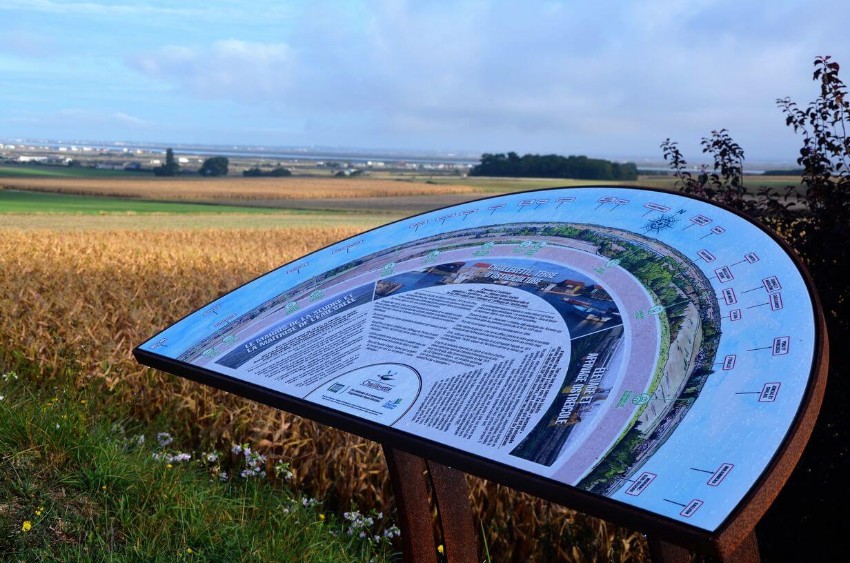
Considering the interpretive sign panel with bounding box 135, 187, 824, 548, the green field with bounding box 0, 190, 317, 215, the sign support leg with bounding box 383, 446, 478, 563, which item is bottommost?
the green field with bounding box 0, 190, 317, 215

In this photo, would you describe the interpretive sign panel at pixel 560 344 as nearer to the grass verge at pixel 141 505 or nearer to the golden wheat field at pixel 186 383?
the grass verge at pixel 141 505

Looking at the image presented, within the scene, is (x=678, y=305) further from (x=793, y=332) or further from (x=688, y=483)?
(x=688, y=483)

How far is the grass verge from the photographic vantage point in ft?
10.6

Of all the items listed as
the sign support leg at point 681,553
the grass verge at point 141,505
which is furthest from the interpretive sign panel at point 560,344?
the grass verge at point 141,505

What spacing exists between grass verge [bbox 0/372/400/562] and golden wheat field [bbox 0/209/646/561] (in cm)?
20

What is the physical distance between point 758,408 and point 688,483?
22 centimetres

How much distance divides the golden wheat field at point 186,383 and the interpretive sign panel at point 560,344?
4.79ft

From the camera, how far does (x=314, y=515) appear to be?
3910mm

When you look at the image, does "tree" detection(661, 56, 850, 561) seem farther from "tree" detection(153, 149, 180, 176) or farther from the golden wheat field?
"tree" detection(153, 149, 180, 176)

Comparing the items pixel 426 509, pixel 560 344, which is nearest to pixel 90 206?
pixel 426 509

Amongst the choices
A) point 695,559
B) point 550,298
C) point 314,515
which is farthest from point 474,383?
point 695,559

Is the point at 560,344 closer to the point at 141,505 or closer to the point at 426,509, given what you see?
the point at 426,509

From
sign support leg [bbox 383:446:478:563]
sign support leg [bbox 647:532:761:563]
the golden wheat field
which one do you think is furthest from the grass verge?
sign support leg [bbox 647:532:761:563]

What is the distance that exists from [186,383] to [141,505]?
1.39m
